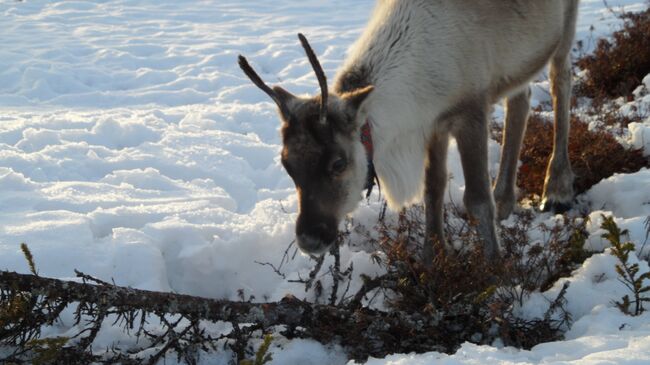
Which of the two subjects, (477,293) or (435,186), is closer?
(477,293)

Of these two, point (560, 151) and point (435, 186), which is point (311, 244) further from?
point (560, 151)

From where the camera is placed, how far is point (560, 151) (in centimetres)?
467

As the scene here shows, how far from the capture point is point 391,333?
258 cm

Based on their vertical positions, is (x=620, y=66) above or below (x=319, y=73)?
above

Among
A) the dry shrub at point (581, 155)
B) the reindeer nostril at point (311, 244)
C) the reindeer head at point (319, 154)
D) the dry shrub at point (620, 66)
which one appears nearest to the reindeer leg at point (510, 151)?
the dry shrub at point (581, 155)

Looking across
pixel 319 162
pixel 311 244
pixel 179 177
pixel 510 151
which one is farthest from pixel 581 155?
pixel 179 177

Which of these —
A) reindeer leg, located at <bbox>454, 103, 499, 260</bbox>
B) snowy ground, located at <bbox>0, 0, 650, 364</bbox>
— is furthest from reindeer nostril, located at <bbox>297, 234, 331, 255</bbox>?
reindeer leg, located at <bbox>454, 103, 499, 260</bbox>

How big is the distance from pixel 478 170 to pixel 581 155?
60.2 inches

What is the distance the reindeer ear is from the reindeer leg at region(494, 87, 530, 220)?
203cm

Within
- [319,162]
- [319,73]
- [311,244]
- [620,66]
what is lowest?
[311,244]

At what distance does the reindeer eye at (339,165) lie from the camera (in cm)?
296

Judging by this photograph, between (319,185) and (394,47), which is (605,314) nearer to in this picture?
(319,185)

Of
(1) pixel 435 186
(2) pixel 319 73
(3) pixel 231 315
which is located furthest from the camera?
(1) pixel 435 186

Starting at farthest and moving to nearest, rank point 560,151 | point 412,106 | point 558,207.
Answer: point 560,151
point 558,207
point 412,106
